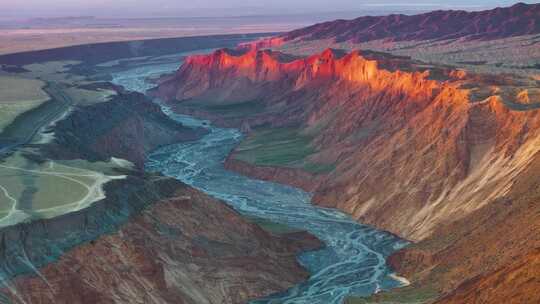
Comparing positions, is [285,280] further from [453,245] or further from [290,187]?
[290,187]

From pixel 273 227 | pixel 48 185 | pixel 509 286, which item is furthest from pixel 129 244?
pixel 509 286

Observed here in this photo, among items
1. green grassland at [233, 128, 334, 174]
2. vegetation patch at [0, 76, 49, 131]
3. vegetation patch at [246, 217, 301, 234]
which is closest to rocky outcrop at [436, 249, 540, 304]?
vegetation patch at [246, 217, 301, 234]

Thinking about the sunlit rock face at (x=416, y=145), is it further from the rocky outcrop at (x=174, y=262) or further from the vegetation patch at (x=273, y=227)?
the rocky outcrop at (x=174, y=262)

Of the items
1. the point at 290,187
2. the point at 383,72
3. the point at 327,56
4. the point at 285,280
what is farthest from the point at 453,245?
the point at 327,56

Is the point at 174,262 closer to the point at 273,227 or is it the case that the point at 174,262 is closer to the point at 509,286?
the point at 273,227

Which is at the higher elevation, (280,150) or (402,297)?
(402,297)

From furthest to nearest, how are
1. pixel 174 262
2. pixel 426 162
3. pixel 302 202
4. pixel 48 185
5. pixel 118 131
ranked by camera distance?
pixel 118 131 < pixel 302 202 < pixel 426 162 < pixel 48 185 < pixel 174 262

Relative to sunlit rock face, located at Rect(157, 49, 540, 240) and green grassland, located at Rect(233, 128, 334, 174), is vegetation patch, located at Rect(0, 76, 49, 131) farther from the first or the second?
sunlit rock face, located at Rect(157, 49, 540, 240)
